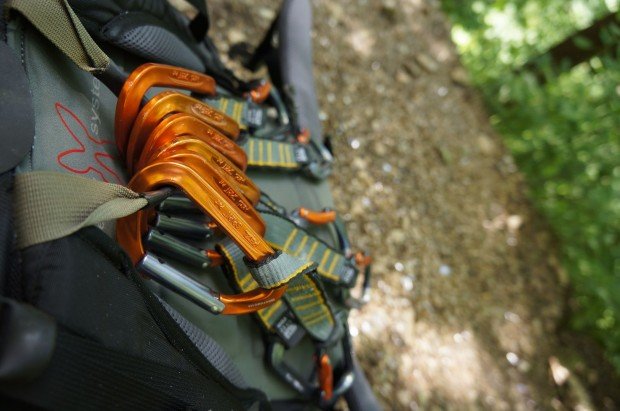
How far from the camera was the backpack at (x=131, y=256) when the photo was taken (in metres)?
0.64

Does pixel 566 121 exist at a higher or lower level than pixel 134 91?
A: higher

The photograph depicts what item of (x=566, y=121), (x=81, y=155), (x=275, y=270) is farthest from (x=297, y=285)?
(x=566, y=121)

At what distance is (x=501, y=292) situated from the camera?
9.37ft

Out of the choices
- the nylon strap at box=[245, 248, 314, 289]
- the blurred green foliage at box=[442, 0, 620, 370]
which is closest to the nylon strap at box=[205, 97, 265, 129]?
the nylon strap at box=[245, 248, 314, 289]

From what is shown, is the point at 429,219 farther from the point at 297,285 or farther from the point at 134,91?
the point at 134,91

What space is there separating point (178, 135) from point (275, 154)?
56 centimetres

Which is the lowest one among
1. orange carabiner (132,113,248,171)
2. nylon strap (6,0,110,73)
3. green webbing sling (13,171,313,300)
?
orange carabiner (132,113,248,171)

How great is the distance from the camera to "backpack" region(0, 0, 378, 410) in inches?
25.2

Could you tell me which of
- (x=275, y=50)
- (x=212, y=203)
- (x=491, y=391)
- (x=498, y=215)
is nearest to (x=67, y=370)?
(x=212, y=203)

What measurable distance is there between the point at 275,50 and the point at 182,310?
4.14 feet

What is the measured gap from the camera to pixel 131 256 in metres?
0.92

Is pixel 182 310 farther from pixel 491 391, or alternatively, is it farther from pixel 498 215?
pixel 498 215

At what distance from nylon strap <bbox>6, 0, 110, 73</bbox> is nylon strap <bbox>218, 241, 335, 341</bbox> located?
0.48m

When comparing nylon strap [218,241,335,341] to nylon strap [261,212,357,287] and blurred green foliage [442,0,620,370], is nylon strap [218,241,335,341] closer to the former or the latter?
nylon strap [261,212,357,287]
